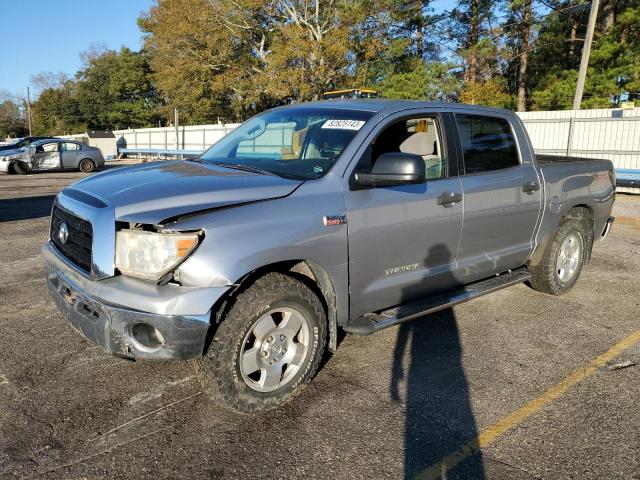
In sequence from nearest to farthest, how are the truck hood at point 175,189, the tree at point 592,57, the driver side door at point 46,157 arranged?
the truck hood at point 175,189 → the driver side door at point 46,157 → the tree at point 592,57

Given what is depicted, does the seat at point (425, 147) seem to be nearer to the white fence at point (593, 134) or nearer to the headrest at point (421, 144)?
the headrest at point (421, 144)

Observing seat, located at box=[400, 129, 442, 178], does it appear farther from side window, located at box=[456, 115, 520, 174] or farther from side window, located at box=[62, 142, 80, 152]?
side window, located at box=[62, 142, 80, 152]

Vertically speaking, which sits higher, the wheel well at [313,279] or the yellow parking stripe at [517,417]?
the wheel well at [313,279]

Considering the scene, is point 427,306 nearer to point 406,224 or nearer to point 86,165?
point 406,224

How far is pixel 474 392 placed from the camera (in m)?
3.51

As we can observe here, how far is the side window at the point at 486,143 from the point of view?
4.36 m

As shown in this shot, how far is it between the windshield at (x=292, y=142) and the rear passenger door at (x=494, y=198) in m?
1.10

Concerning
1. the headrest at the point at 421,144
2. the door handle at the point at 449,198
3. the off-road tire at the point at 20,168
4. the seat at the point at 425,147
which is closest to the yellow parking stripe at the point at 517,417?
the door handle at the point at 449,198

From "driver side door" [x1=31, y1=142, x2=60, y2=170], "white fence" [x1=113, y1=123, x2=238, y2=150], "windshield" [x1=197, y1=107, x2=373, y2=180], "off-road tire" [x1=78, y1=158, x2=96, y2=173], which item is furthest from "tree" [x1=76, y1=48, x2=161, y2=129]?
"windshield" [x1=197, y1=107, x2=373, y2=180]

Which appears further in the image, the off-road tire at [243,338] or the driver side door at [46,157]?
the driver side door at [46,157]

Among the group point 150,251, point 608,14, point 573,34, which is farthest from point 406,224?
point 573,34

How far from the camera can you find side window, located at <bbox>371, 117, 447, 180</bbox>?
13.0 ft

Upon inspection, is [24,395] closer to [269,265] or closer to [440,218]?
[269,265]

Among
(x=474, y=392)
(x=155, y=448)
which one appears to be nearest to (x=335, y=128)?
(x=474, y=392)
